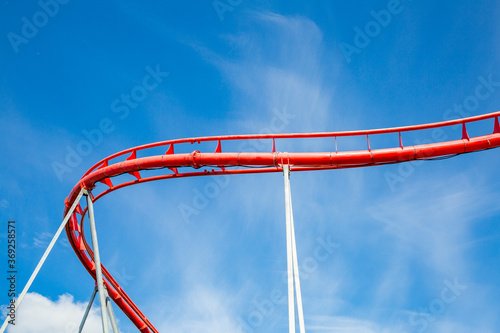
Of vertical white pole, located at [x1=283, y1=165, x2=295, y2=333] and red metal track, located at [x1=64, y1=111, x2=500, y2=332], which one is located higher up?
red metal track, located at [x1=64, y1=111, x2=500, y2=332]

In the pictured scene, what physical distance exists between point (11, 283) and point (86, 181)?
3.44 meters

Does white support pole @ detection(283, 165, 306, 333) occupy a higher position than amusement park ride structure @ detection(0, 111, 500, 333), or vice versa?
amusement park ride structure @ detection(0, 111, 500, 333)

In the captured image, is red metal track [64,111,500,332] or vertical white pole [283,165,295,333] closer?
vertical white pole [283,165,295,333]

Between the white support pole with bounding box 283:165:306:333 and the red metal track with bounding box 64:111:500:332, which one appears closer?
the white support pole with bounding box 283:165:306:333

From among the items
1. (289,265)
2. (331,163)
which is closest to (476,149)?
(331,163)

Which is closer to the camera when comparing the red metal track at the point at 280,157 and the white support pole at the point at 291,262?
the white support pole at the point at 291,262

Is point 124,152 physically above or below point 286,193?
above

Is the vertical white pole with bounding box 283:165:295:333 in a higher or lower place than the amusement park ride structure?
lower

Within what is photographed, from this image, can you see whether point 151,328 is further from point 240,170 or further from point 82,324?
point 240,170

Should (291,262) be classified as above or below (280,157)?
below

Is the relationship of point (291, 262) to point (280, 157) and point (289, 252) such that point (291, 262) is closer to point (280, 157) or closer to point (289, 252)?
point (289, 252)

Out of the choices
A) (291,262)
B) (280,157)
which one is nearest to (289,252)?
(291,262)

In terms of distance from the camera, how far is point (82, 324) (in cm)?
1420

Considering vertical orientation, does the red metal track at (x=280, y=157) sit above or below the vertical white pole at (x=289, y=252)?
above
